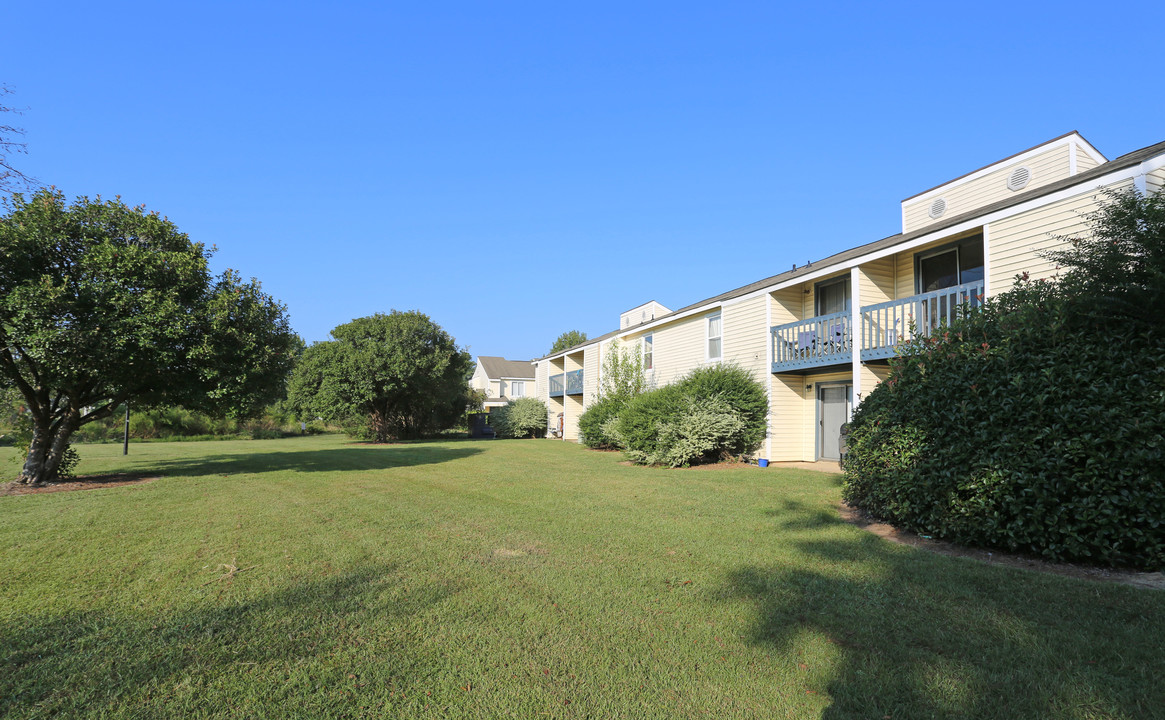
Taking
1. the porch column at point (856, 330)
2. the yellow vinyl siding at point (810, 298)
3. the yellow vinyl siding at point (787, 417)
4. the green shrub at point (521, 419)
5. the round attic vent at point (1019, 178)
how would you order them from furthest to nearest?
the green shrub at point (521, 419)
the yellow vinyl siding at point (810, 298)
the yellow vinyl siding at point (787, 417)
the round attic vent at point (1019, 178)
the porch column at point (856, 330)

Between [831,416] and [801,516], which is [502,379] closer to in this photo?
[831,416]

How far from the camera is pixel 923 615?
4031mm

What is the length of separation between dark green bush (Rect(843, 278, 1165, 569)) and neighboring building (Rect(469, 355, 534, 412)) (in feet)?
154

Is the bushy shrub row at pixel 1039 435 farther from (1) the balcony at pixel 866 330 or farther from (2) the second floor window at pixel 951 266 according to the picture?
(2) the second floor window at pixel 951 266

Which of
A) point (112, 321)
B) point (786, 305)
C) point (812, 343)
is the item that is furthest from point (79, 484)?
point (786, 305)

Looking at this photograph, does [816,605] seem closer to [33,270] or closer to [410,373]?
[33,270]

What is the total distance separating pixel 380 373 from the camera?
26953 mm

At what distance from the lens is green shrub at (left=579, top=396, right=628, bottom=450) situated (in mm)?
20970

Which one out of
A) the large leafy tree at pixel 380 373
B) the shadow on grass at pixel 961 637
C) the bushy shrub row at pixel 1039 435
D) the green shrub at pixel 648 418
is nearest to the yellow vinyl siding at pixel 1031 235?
the bushy shrub row at pixel 1039 435

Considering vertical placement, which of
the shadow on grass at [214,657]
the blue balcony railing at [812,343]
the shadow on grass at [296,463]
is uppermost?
the blue balcony railing at [812,343]

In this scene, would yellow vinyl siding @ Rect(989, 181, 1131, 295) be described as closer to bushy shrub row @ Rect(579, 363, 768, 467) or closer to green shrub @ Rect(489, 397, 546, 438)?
bushy shrub row @ Rect(579, 363, 768, 467)

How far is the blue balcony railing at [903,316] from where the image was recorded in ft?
37.2

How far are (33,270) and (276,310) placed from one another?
4.03m

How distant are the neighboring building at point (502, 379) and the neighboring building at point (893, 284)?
36.8m
